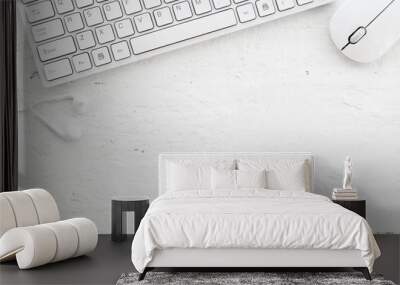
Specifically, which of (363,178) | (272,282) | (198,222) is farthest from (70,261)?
(363,178)

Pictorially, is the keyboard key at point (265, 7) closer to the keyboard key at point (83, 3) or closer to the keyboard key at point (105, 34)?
the keyboard key at point (105, 34)

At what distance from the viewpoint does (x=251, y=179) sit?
5910 millimetres

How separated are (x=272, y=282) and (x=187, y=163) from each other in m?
2.04

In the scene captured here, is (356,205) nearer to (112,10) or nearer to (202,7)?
(202,7)

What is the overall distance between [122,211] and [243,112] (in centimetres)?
155

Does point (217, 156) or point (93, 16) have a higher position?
point (93, 16)

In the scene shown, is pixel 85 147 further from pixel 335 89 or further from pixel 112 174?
pixel 335 89

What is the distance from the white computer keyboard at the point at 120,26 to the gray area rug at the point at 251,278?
262cm

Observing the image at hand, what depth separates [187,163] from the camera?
20.3 feet

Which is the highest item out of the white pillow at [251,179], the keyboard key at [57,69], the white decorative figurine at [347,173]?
the keyboard key at [57,69]

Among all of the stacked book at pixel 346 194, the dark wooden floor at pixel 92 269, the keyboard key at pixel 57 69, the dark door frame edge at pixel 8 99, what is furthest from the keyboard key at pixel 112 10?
the stacked book at pixel 346 194

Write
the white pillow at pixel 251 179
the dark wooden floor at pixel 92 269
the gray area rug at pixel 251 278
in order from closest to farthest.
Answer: the gray area rug at pixel 251 278
the dark wooden floor at pixel 92 269
the white pillow at pixel 251 179

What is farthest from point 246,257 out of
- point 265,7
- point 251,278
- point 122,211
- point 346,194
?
point 265,7

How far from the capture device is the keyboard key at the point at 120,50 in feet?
21.3
